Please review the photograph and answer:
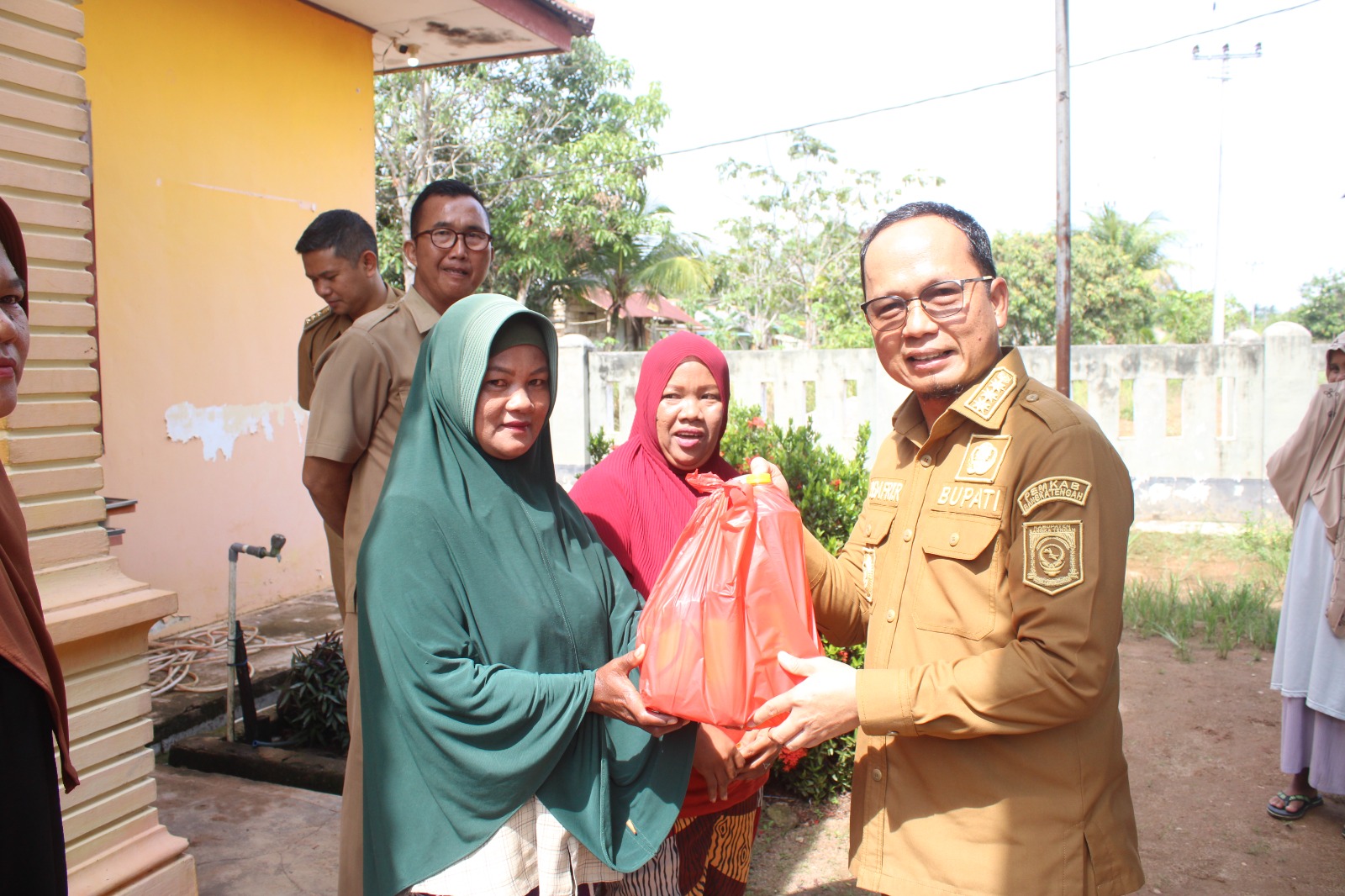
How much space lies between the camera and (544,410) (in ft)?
6.70

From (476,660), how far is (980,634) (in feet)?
3.19

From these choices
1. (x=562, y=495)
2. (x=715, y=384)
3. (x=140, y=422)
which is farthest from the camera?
(x=140, y=422)

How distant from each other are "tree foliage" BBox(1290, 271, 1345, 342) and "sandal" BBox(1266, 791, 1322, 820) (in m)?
28.7

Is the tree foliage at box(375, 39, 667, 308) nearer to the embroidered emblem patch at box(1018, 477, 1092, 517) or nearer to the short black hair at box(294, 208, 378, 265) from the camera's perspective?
the short black hair at box(294, 208, 378, 265)

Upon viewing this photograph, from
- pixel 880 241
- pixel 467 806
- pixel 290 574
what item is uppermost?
pixel 880 241

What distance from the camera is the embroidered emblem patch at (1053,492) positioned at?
5.29ft

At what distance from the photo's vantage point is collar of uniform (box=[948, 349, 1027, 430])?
5.77ft

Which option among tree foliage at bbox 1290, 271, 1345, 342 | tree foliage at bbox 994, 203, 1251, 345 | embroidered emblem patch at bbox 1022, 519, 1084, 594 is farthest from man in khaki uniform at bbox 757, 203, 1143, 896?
tree foliage at bbox 1290, 271, 1345, 342

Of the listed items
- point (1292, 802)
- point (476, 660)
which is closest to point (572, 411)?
point (1292, 802)

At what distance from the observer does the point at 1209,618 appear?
6293 mm

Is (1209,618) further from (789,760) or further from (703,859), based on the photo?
(703,859)

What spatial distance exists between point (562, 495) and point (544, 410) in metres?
0.26

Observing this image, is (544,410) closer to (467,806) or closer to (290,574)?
(467,806)

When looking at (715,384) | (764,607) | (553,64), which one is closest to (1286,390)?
(715,384)
